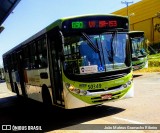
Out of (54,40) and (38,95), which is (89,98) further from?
(38,95)

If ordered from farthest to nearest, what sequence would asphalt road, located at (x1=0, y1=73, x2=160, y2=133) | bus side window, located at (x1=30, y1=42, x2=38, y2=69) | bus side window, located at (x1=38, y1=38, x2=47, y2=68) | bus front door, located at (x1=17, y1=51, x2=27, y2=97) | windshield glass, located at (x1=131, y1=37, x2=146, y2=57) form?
windshield glass, located at (x1=131, y1=37, x2=146, y2=57) → bus front door, located at (x1=17, y1=51, x2=27, y2=97) → bus side window, located at (x1=30, y1=42, x2=38, y2=69) → bus side window, located at (x1=38, y1=38, x2=47, y2=68) → asphalt road, located at (x1=0, y1=73, x2=160, y2=133)

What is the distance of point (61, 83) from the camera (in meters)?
10.5

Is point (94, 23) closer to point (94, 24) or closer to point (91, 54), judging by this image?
point (94, 24)

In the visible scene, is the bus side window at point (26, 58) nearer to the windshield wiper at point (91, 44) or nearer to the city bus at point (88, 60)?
the city bus at point (88, 60)

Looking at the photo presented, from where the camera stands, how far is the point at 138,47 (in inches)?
1036

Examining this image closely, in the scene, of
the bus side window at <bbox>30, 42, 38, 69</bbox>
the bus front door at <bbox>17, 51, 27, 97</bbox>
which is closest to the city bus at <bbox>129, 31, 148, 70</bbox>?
the bus front door at <bbox>17, 51, 27, 97</bbox>

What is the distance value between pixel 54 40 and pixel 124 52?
2179 millimetres

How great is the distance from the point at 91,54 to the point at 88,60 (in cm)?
20

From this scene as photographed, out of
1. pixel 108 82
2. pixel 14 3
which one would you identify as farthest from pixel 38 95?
pixel 14 3

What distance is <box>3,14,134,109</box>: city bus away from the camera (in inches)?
401

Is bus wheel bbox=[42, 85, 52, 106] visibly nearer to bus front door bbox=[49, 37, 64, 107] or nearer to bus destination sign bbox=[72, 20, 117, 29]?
bus front door bbox=[49, 37, 64, 107]

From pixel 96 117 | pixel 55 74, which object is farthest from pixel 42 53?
pixel 96 117

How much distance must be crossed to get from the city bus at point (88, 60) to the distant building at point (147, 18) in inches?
1685

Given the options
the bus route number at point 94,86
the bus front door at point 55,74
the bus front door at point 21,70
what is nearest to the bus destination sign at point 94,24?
the bus front door at point 55,74
